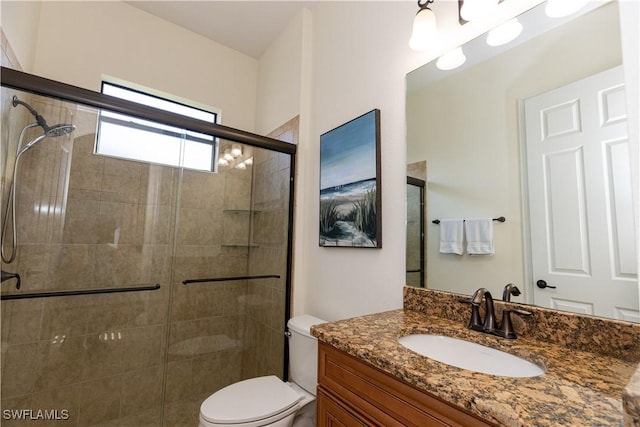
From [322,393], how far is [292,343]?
30.3 inches

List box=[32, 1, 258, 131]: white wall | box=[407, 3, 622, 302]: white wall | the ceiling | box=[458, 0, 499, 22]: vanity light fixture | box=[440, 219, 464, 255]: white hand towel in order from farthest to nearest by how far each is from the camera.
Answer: the ceiling
box=[32, 1, 258, 131]: white wall
box=[440, 219, 464, 255]: white hand towel
box=[458, 0, 499, 22]: vanity light fixture
box=[407, 3, 622, 302]: white wall

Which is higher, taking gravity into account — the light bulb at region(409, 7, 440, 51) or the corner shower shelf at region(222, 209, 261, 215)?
the light bulb at region(409, 7, 440, 51)

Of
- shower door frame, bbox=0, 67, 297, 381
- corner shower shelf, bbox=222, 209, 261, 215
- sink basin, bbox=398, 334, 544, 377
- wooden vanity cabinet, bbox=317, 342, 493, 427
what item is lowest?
wooden vanity cabinet, bbox=317, 342, 493, 427

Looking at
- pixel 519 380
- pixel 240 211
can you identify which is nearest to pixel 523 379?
pixel 519 380

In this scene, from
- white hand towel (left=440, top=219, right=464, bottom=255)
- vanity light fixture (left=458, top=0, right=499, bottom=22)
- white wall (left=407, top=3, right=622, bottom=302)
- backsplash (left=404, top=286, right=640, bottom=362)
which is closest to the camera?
backsplash (left=404, top=286, right=640, bottom=362)

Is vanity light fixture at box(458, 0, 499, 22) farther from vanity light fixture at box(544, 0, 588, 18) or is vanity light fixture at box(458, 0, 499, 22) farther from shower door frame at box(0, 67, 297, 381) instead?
shower door frame at box(0, 67, 297, 381)

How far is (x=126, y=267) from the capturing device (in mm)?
1896

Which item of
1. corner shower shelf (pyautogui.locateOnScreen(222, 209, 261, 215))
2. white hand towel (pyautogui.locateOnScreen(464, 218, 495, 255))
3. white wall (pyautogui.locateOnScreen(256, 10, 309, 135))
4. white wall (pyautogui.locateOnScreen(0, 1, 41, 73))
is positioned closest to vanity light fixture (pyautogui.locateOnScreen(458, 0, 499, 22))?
white hand towel (pyautogui.locateOnScreen(464, 218, 495, 255))

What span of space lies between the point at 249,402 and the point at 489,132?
1597mm

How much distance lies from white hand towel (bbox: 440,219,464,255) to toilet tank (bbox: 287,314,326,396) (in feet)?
2.75

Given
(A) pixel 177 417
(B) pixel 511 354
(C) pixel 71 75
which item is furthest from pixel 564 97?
(C) pixel 71 75

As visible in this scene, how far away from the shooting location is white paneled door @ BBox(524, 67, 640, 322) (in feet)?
2.65

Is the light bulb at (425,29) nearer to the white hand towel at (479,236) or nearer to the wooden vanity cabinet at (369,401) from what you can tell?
the white hand towel at (479,236)

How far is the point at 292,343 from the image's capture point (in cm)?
173
